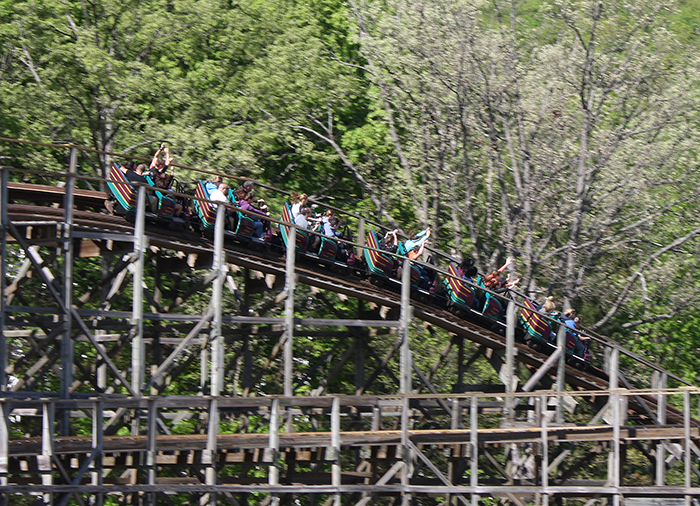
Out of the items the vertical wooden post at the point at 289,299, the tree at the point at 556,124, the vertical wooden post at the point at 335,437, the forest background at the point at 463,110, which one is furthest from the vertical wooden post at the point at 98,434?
the tree at the point at 556,124

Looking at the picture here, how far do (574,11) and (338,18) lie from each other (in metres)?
9.11

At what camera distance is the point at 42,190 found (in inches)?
789

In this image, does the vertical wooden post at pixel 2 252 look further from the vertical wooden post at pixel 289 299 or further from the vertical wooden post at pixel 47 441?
the vertical wooden post at pixel 289 299

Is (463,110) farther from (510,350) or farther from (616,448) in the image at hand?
(616,448)

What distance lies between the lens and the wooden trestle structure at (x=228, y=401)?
1777cm

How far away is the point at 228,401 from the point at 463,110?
43.6 ft

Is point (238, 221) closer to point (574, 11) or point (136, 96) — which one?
point (136, 96)

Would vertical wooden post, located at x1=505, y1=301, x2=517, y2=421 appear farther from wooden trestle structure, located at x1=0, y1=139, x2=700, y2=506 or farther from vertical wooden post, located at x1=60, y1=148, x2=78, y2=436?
vertical wooden post, located at x1=60, y1=148, x2=78, y2=436

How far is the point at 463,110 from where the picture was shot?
2997 cm

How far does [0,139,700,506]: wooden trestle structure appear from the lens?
17.8 meters

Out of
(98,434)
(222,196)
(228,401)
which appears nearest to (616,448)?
(228,401)

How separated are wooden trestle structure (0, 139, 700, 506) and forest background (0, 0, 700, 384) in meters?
4.34

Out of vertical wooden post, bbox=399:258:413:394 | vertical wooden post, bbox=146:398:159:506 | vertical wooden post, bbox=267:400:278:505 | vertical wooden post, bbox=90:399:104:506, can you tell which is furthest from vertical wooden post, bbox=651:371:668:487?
vertical wooden post, bbox=90:399:104:506

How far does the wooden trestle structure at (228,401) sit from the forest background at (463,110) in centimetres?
434
